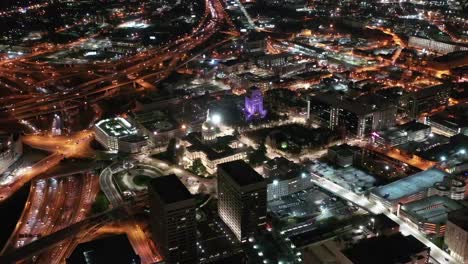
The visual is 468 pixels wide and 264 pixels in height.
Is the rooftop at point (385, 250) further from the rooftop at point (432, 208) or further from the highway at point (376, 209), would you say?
the rooftop at point (432, 208)

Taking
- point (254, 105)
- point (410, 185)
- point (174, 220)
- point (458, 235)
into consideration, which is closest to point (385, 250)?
point (458, 235)

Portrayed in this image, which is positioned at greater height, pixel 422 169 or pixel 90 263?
pixel 90 263

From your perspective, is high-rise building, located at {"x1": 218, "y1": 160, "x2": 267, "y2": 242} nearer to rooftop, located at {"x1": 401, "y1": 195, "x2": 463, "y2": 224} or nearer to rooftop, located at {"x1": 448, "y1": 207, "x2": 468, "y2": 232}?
A: rooftop, located at {"x1": 401, "y1": 195, "x2": 463, "y2": 224}

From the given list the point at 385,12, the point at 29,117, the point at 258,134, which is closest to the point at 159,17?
the point at 385,12

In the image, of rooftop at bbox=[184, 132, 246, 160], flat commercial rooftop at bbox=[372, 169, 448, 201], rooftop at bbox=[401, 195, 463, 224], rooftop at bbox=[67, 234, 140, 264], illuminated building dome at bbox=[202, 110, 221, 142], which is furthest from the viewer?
illuminated building dome at bbox=[202, 110, 221, 142]

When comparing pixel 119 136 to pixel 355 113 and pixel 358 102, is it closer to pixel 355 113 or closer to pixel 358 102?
pixel 355 113

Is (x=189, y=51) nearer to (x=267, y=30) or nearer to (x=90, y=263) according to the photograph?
(x=267, y=30)

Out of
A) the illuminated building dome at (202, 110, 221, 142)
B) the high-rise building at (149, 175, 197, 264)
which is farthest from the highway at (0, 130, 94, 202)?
the high-rise building at (149, 175, 197, 264)
